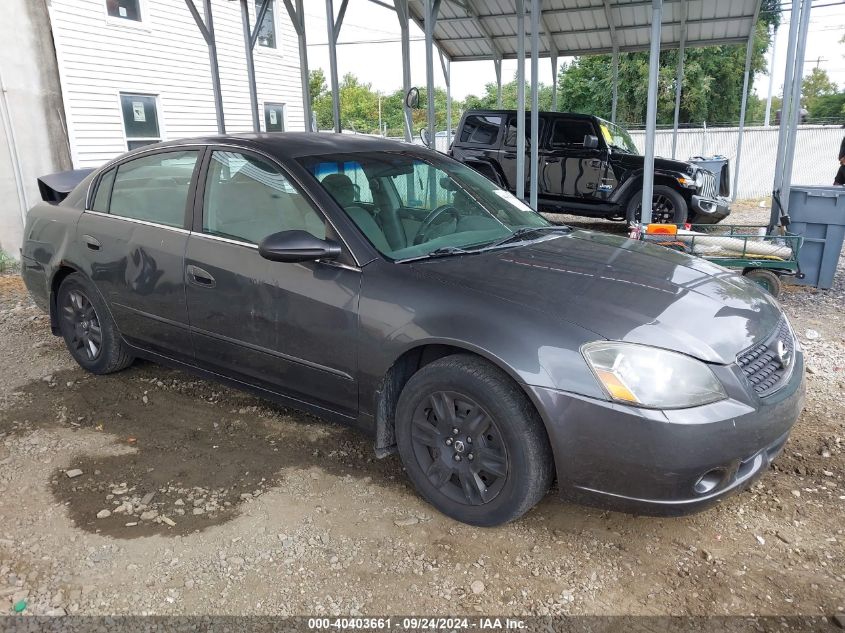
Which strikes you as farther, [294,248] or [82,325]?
[82,325]

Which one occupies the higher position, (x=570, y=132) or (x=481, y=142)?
(x=570, y=132)

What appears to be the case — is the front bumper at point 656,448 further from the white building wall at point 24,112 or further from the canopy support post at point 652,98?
the white building wall at point 24,112

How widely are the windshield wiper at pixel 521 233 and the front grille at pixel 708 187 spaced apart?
7.40 metres

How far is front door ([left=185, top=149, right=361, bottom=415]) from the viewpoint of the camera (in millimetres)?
2973

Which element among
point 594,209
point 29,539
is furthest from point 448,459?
point 594,209

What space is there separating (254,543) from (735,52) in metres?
37.3

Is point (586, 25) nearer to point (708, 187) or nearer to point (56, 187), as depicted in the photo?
point (708, 187)

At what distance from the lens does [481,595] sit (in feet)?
7.75

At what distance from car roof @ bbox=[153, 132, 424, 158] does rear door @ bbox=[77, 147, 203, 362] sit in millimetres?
174

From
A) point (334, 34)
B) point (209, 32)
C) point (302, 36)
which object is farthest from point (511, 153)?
point (209, 32)

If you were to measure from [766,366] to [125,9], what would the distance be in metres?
12.8

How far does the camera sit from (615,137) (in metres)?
11.2

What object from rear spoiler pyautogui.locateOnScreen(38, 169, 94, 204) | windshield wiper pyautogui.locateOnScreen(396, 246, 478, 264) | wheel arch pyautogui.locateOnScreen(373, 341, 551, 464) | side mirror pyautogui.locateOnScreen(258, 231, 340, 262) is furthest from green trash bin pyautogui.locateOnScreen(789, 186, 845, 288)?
rear spoiler pyautogui.locateOnScreen(38, 169, 94, 204)

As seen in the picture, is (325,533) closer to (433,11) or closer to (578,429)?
(578,429)
